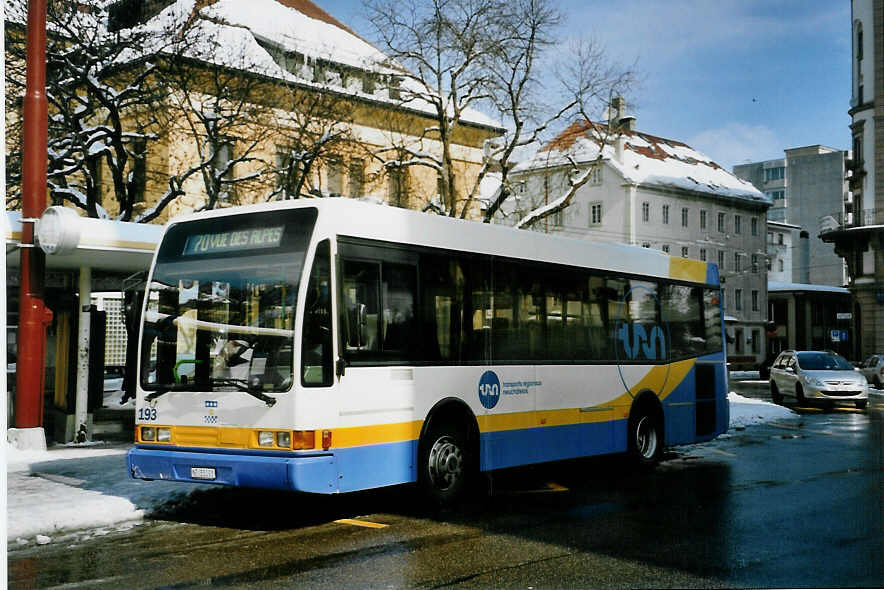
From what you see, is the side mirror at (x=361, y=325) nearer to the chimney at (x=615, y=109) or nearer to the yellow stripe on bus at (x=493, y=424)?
the yellow stripe on bus at (x=493, y=424)

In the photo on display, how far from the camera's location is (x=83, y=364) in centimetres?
1623

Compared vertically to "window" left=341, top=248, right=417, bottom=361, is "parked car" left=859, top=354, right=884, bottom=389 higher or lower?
lower

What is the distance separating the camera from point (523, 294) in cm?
1162

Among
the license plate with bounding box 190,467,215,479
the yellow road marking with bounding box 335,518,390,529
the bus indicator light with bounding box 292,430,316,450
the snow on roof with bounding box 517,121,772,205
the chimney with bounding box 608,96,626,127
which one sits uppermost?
the snow on roof with bounding box 517,121,772,205

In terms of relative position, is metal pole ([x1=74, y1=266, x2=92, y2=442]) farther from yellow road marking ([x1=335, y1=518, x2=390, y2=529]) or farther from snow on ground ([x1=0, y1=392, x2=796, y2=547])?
yellow road marking ([x1=335, y1=518, x2=390, y2=529])

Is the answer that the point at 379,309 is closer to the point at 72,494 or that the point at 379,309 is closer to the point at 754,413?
the point at 72,494

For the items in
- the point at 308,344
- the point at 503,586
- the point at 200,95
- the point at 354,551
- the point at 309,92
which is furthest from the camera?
the point at 309,92

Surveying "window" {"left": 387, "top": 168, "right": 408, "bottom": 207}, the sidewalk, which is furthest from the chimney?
the sidewalk

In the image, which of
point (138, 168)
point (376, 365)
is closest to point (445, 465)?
point (376, 365)

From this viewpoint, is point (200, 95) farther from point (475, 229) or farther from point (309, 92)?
point (475, 229)

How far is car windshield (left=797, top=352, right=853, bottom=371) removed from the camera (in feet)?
92.0

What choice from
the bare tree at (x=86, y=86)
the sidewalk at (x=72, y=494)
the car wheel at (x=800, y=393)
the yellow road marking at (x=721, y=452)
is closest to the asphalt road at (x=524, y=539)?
the sidewalk at (x=72, y=494)

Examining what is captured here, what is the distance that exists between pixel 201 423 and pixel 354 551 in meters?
2.14

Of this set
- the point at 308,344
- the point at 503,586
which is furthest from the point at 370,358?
the point at 503,586
